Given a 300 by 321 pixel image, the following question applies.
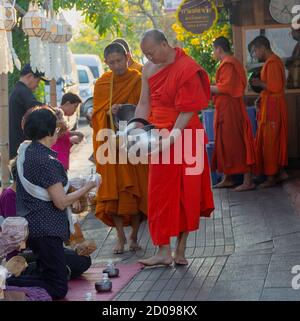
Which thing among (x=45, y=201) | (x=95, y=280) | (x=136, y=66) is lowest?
(x=95, y=280)

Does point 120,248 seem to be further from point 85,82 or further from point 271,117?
point 85,82

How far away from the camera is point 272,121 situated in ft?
33.7

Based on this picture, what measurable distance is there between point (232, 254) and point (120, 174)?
1266 mm

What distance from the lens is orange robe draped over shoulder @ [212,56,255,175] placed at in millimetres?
10227

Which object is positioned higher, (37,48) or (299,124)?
(37,48)

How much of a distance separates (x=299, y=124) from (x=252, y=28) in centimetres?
140

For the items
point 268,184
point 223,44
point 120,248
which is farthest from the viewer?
point 268,184

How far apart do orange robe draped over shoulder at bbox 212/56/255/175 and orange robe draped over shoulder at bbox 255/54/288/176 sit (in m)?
0.17

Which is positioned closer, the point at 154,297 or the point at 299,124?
the point at 154,297

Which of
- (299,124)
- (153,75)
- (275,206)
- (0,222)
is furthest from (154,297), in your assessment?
(299,124)

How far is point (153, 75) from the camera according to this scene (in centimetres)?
709

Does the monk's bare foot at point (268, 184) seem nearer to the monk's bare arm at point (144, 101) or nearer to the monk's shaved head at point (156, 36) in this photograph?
the monk's bare arm at point (144, 101)

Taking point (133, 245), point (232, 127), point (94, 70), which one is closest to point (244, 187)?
point (232, 127)
